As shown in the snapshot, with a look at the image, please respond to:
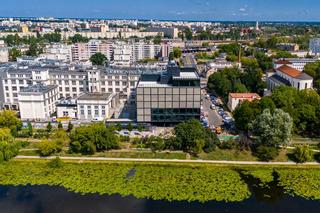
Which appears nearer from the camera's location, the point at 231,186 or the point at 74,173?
the point at 231,186

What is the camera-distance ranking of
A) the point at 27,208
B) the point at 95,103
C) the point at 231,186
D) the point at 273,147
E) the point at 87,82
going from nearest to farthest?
the point at 27,208 < the point at 231,186 < the point at 273,147 < the point at 95,103 < the point at 87,82

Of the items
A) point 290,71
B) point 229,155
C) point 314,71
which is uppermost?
point 290,71

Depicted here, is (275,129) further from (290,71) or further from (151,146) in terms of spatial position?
(290,71)

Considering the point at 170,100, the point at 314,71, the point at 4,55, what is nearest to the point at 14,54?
the point at 4,55

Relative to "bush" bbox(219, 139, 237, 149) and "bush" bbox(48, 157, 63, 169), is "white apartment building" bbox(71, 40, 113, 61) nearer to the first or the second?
"bush" bbox(48, 157, 63, 169)

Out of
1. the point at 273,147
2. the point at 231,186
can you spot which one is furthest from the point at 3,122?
the point at 273,147

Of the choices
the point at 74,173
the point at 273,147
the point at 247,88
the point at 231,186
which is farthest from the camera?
the point at 247,88

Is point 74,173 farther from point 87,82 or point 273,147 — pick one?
point 87,82
